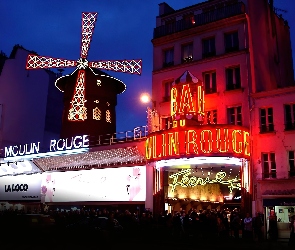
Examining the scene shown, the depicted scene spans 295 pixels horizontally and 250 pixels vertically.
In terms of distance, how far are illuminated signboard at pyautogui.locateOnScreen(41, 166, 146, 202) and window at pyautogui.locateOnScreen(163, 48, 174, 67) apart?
5.11 m

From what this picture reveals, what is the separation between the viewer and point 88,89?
25000 mm

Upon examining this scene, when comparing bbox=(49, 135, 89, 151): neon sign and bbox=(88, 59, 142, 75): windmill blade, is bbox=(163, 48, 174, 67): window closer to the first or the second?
bbox=(88, 59, 142, 75): windmill blade

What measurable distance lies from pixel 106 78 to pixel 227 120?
10.8 metres

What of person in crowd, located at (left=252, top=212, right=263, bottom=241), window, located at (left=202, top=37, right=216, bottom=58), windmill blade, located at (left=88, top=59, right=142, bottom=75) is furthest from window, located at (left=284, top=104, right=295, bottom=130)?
windmill blade, located at (left=88, top=59, right=142, bottom=75)

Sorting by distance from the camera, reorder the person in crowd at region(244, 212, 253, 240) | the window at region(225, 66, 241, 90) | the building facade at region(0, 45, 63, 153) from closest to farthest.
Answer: the person in crowd at region(244, 212, 253, 240), the window at region(225, 66, 241, 90), the building facade at region(0, 45, 63, 153)

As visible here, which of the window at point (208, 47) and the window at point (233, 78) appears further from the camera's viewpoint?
the window at point (208, 47)

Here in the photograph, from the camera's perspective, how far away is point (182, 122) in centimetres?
1628

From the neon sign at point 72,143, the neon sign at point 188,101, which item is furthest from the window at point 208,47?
the neon sign at point 72,143

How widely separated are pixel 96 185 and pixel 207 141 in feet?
26.8

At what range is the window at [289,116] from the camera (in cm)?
1622

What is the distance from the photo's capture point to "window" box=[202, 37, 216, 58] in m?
18.9

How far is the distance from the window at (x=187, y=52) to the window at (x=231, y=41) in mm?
1726

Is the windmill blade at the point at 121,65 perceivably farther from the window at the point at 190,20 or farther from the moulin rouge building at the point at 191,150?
the moulin rouge building at the point at 191,150

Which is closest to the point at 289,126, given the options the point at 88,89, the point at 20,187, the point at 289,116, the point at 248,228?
the point at 289,116
